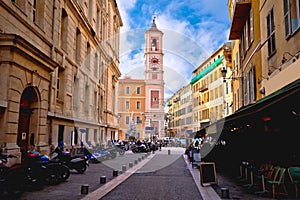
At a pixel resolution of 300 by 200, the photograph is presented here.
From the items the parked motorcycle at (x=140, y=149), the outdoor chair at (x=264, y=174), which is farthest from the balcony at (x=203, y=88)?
the outdoor chair at (x=264, y=174)

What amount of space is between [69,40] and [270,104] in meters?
15.9

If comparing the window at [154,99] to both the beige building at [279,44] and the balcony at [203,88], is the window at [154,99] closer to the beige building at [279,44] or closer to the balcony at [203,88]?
the balcony at [203,88]

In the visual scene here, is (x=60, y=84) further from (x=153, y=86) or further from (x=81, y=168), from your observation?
(x=153, y=86)

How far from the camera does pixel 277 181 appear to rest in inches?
321

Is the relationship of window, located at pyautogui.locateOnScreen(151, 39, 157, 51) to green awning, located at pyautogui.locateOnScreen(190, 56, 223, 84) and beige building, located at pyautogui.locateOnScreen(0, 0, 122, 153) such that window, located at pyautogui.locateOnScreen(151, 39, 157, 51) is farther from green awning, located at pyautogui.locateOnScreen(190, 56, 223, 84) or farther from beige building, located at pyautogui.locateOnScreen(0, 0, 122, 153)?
beige building, located at pyautogui.locateOnScreen(0, 0, 122, 153)

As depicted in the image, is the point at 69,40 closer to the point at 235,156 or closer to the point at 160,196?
the point at 235,156

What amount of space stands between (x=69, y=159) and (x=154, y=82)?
161 ft

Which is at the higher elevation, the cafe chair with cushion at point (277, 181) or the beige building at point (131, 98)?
the beige building at point (131, 98)

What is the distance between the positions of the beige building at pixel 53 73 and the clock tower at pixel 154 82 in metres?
25.1

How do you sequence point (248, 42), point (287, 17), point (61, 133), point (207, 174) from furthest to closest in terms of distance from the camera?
point (61, 133) < point (248, 42) < point (207, 174) < point (287, 17)

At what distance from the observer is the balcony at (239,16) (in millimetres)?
15352

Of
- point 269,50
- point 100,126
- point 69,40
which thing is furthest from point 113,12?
point 269,50

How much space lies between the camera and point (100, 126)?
29.2 meters

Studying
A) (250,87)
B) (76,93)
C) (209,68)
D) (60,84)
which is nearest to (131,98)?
(209,68)
